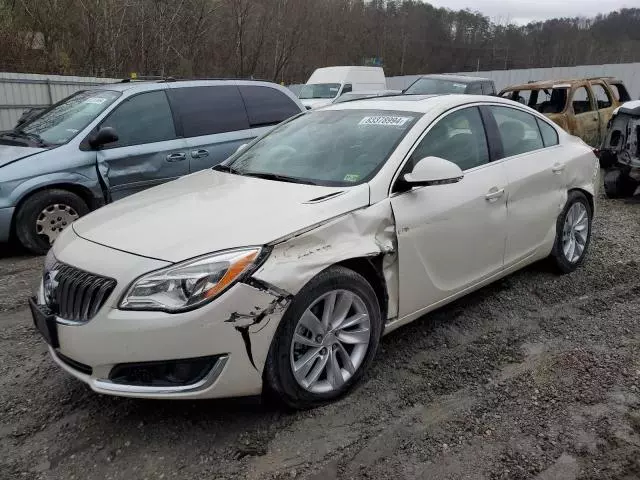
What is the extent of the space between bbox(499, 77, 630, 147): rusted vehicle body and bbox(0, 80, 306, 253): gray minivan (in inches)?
258

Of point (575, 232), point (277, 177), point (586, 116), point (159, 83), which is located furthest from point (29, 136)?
point (586, 116)

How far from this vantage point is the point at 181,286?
101 inches

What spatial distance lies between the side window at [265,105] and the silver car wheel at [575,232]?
3.92m

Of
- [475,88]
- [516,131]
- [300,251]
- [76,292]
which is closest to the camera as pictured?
[76,292]

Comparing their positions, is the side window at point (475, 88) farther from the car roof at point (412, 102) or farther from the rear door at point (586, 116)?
the car roof at point (412, 102)

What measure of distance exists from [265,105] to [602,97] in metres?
8.23

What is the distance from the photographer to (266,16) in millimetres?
31109

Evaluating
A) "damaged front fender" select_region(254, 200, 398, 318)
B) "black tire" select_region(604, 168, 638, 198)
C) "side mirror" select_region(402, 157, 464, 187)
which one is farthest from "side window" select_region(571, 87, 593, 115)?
"damaged front fender" select_region(254, 200, 398, 318)

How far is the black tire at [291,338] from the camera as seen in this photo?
2736 mm

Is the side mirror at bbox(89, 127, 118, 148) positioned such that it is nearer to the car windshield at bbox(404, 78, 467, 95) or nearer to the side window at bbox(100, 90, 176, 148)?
the side window at bbox(100, 90, 176, 148)

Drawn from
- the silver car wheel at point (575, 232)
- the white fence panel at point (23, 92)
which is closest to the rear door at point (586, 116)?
the silver car wheel at point (575, 232)

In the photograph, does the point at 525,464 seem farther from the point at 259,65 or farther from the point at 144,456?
the point at 259,65

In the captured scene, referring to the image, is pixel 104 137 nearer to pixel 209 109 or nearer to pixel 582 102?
pixel 209 109

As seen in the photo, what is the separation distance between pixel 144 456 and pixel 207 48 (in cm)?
2617
